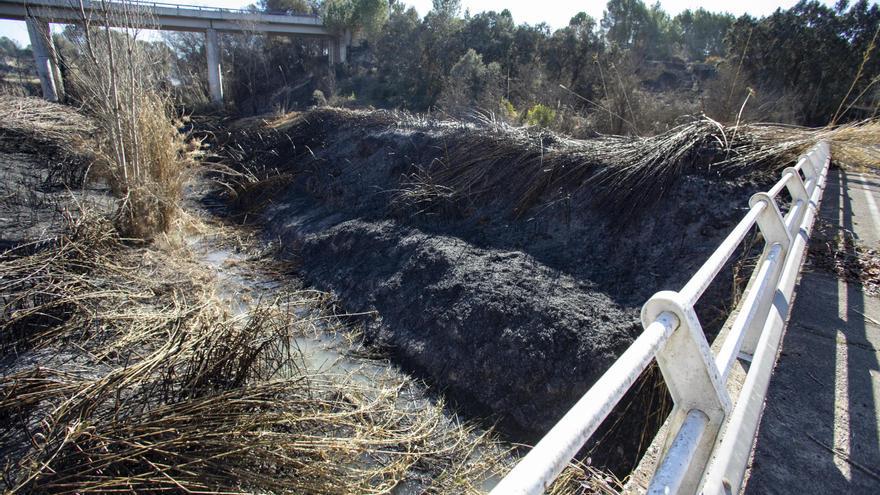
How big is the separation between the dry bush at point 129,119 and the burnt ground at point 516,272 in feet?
7.02

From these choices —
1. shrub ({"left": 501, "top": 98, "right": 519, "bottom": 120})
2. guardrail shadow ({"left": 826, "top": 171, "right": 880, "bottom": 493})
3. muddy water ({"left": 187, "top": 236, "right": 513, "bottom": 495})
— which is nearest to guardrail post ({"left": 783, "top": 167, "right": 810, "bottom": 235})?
guardrail shadow ({"left": 826, "top": 171, "right": 880, "bottom": 493})

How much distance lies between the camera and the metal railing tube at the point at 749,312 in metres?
1.62

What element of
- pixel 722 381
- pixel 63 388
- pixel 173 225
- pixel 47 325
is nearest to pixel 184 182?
pixel 173 225

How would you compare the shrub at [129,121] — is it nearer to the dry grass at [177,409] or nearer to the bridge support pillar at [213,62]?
the dry grass at [177,409]

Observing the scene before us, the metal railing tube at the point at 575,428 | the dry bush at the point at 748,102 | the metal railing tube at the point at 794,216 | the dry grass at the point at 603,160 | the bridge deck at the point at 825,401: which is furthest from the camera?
the dry bush at the point at 748,102

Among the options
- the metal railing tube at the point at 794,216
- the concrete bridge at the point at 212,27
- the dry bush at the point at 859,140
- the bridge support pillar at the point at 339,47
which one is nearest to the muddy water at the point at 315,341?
the metal railing tube at the point at 794,216

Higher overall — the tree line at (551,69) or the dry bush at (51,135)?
the tree line at (551,69)

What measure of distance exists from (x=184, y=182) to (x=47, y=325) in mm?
4292

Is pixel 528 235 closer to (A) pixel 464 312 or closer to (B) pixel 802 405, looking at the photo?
(A) pixel 464 312

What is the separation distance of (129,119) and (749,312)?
7.88m

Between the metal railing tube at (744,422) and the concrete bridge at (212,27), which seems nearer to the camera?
the metal railing tube at (744,422)

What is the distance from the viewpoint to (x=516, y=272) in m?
5.52

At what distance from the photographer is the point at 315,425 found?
370 centimetres

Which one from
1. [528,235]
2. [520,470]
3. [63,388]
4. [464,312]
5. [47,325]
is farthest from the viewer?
[528,235]
